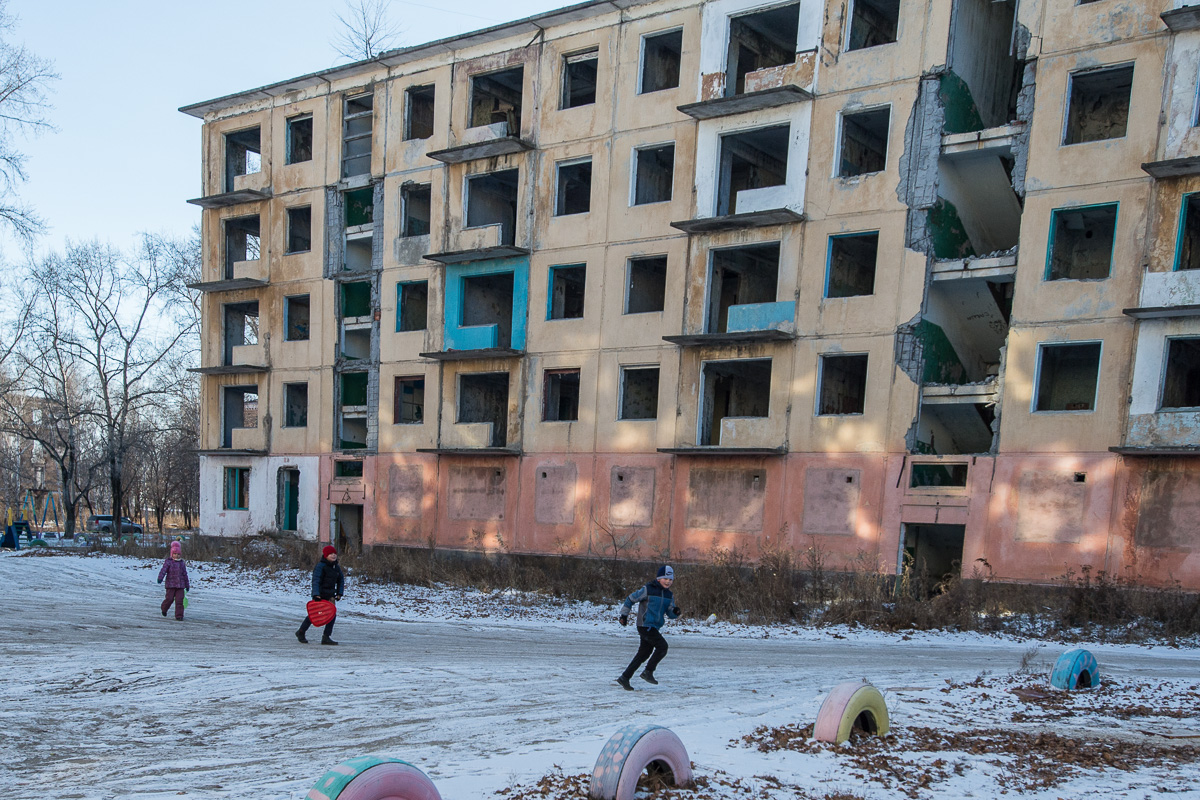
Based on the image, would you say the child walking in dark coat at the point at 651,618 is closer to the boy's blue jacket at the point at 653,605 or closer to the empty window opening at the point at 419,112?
the boy's blue jacket at the point at 653,605

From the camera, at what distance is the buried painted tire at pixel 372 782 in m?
5.68

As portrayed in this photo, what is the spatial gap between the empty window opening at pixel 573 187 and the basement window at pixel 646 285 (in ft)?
8.23

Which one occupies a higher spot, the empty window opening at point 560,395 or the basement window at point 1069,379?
the basement window at point 1069,379

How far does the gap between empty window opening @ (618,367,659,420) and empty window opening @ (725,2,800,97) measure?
857 cm

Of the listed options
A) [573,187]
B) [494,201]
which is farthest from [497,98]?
[573,187]

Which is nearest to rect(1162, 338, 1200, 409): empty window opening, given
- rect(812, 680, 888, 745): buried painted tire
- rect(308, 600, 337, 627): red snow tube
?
rect(812, 680, 888, 745): buried painted tire

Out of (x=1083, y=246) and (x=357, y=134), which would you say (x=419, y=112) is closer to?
(x=357, y=134)

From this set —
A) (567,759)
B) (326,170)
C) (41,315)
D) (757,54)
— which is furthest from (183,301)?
(567,759)

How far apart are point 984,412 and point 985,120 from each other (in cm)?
792

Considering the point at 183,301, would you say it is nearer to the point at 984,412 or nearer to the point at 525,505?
the point at 525,505

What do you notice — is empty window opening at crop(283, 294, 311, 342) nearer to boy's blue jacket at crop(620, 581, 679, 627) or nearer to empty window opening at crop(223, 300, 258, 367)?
empty window opening at crop(223, 300, 258, 367)

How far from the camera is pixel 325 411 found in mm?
35844

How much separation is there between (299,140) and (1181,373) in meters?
31.8

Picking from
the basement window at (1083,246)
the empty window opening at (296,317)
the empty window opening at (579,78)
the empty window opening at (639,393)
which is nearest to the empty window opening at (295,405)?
the empty window opening at (296,317)
